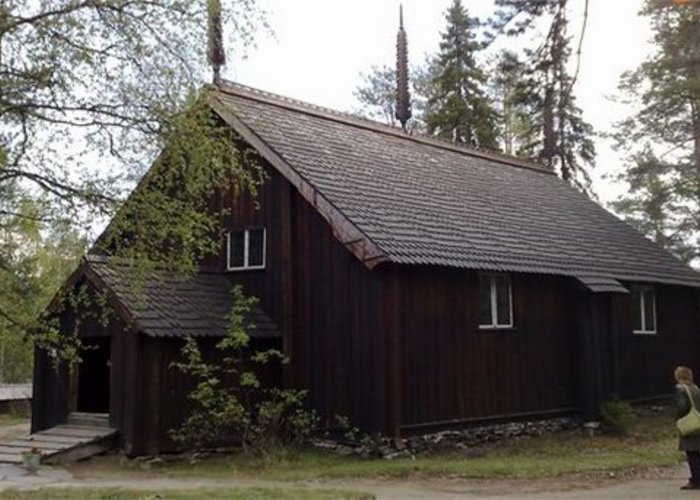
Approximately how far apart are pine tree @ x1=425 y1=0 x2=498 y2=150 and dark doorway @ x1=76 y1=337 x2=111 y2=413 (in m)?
22.5

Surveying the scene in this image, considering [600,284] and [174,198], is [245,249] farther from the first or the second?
[600,284]

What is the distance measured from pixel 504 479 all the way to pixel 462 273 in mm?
5284

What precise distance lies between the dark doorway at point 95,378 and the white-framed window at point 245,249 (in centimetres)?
320

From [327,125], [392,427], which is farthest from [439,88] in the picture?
[392,427]

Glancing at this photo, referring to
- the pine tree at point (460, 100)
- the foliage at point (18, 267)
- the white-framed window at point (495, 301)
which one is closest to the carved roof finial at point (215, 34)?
the foliage at point (18, 267)

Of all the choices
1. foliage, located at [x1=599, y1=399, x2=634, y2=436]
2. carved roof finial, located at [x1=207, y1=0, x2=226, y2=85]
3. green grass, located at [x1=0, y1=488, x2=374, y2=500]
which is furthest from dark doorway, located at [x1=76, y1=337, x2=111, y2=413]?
foliage, located at [x1=599, y1=399, x2=634, y2=436]

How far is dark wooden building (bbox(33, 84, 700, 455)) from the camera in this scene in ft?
51.4

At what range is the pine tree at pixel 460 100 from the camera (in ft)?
124

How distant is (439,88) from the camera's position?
40.2m

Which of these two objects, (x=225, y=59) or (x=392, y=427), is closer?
(x=225, y=59)

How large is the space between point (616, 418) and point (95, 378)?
11748 millimetres

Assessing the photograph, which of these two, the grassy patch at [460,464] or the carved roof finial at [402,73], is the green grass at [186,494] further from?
the carved roof finial at [402,73]

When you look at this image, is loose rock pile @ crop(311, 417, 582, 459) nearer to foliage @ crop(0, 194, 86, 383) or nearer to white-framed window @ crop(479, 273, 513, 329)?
white-framed window @ crop(479, 273, 513, 329)

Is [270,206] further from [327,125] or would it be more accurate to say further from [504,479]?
[504,479]
